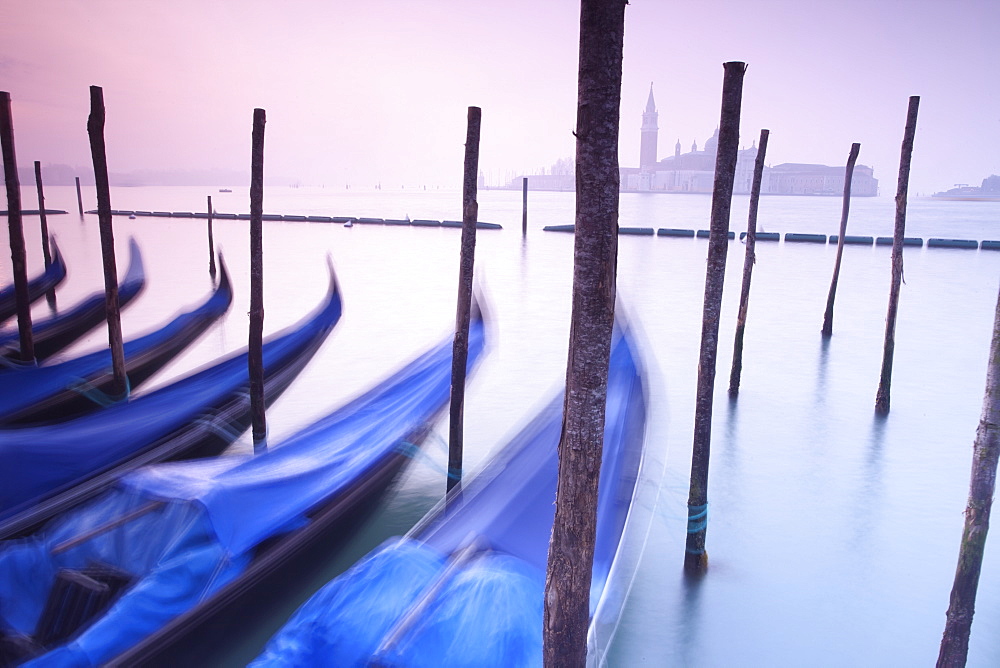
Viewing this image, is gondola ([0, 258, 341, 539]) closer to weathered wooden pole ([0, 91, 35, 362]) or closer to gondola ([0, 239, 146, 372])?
weathered wooden pole ([0, 91, 35, 362])

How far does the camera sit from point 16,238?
724cm

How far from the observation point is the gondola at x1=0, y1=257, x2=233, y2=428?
17.2 feet

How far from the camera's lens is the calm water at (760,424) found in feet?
12.4

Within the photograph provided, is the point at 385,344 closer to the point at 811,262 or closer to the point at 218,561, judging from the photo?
the point at 218,561

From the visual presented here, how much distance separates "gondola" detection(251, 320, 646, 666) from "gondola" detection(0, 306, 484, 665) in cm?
58

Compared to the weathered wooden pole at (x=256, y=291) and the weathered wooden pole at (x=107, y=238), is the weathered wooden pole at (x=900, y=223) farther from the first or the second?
the weathered wooden pole at (x=107, y=238)

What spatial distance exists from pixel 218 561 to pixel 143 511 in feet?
1.50

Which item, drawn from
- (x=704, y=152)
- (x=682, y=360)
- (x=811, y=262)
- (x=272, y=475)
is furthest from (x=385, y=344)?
(x=704, y=152)

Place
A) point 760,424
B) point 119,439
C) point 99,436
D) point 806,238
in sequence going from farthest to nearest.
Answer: point 806,238 < point 760,424 < point 119,439 < point 99,436

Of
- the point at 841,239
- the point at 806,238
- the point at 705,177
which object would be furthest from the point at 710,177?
the point at 841,239

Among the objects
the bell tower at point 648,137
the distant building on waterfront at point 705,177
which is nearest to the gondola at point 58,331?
the distant building on waterfront at point 705,177

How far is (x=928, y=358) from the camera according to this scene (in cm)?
945

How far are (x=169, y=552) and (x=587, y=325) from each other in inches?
90.7

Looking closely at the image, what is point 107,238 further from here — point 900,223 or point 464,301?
point 900,223
